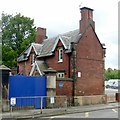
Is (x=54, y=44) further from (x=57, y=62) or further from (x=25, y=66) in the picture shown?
(x=25, y=66)

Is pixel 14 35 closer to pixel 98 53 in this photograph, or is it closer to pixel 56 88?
pixel 98 53

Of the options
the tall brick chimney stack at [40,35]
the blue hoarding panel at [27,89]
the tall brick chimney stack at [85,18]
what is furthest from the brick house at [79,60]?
the tall brick chimney stack at [40,35]

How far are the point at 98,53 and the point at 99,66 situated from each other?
1444 mm

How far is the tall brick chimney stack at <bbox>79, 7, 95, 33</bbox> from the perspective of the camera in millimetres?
29922

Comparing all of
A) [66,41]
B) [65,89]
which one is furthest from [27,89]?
[66,41]

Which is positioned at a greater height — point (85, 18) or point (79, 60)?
point (85, 18)

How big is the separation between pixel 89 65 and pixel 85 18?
16.4 feet

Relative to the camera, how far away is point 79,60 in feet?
94.5

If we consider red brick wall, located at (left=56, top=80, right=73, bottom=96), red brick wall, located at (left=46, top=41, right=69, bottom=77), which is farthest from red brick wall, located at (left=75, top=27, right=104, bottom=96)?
red brick wall, located at (left=46, top=41, right=69, bottom=77)

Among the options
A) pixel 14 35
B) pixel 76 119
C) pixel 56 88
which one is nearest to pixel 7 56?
pixel 14 35

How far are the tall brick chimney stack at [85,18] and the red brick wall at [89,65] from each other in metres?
0.62

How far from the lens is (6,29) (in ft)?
177

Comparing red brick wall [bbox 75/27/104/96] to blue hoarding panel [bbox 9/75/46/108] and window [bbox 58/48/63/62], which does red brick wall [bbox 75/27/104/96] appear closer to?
window [bbox 58/48/63/62]

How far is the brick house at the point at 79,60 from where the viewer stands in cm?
2819
